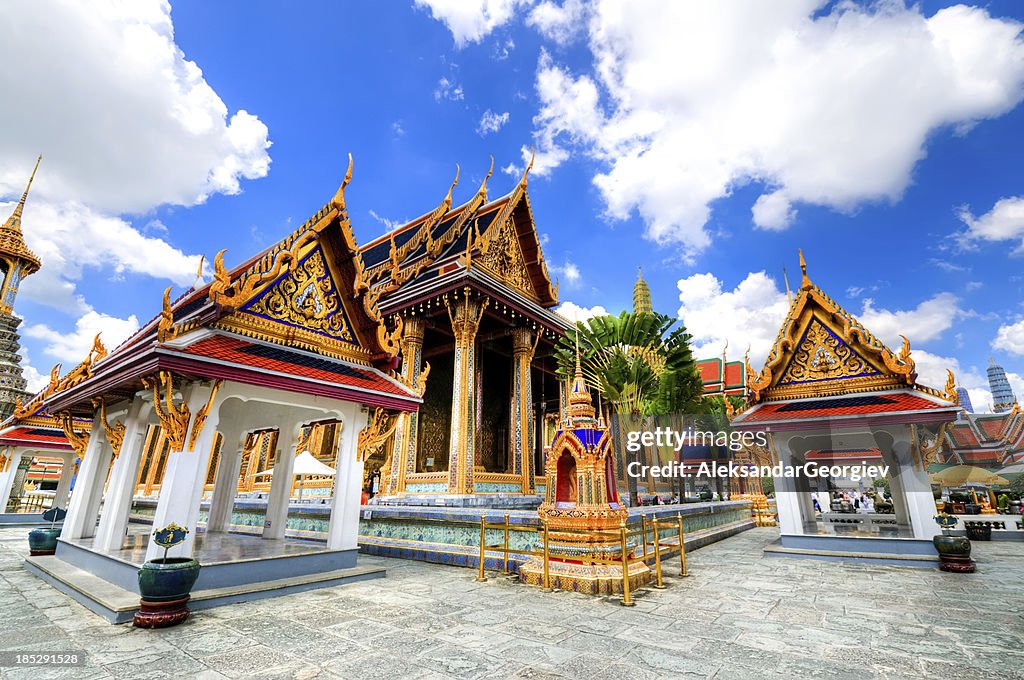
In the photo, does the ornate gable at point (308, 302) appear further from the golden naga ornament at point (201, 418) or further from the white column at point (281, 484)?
the white column at point (281, 484)

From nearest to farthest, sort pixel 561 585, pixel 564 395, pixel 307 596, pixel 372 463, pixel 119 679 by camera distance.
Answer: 1. pixel 119 679
2. pixel 307 596
3. pixel 561 585
4. pixel 372 463
5. pixel 564 395

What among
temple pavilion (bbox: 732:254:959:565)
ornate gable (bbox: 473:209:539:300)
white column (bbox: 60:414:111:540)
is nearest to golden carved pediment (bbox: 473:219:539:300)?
ornate gable (bbox: 473:209:539:300)

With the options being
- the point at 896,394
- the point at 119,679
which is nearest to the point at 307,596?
the point at 119,679

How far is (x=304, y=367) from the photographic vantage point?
6.56 m

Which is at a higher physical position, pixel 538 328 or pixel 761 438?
pixel 538 328

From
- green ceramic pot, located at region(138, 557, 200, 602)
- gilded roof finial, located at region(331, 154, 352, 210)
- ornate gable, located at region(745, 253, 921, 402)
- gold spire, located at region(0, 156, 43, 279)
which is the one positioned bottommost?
green ceramic pot, located at region(138, 557, 200, 602)

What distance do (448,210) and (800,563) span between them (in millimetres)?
16540

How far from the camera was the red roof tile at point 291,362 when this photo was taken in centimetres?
571

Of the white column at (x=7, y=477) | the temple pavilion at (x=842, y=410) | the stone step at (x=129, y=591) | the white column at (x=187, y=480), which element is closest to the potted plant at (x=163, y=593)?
the stone step at (x=129, y=591)

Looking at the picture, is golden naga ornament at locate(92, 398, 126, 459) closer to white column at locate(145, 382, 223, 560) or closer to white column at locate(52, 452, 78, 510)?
white column at locate(145, 382, 223, 560)

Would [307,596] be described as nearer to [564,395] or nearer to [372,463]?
[372,463]

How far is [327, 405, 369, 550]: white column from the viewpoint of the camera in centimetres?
696

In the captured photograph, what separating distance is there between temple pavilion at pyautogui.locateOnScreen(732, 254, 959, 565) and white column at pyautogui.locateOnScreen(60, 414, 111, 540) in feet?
41.3

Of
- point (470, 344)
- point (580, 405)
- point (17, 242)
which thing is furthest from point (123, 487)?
point (17, 242)
